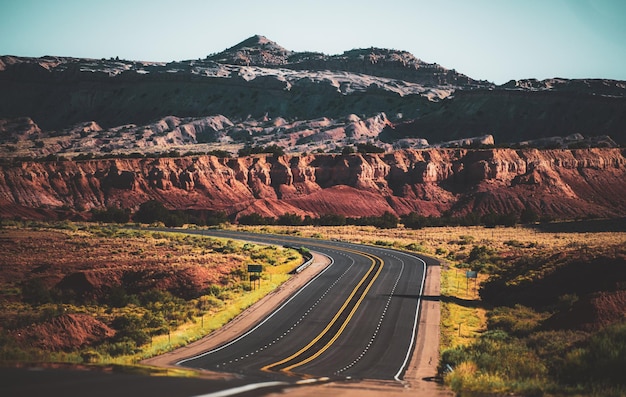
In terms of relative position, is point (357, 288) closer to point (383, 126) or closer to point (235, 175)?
point (235, 175)

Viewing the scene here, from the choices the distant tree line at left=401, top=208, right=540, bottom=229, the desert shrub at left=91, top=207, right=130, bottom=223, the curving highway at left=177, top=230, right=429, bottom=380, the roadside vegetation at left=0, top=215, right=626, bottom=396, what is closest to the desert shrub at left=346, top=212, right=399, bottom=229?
the distant tree line at left=401, top=208, right=540, bottom=229

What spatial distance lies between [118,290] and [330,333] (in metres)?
17.6

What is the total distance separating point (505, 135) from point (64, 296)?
146 metres

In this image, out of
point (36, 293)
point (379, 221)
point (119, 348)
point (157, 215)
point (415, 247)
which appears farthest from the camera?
point (379, 221)

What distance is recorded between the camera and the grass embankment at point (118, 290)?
35438mm

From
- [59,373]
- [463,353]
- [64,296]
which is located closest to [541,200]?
[64,296]

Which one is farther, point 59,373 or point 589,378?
point 589,378

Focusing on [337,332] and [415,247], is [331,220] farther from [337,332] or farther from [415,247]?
[337,332]

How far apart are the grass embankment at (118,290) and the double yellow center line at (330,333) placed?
5.89 m

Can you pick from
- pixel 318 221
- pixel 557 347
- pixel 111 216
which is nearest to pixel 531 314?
pixel 557 347

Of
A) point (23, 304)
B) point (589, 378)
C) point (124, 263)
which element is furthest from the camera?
point (124, 263)

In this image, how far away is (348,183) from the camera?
5517 inches

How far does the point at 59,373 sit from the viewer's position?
62.0ft

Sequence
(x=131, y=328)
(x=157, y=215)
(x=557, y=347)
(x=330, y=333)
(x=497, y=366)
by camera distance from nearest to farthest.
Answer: (x=497, y=366) → (x=557, y=347) → (x=131, y=328) → (x=330, y=333) → (x=157, y=215)
